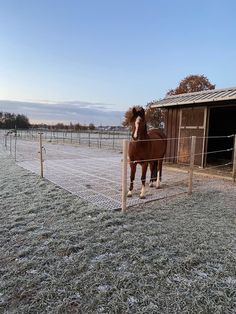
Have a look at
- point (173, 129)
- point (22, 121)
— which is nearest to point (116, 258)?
point (173, 129)

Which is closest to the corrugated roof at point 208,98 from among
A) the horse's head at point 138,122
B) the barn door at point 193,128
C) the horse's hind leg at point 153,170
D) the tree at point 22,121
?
the barn door at point 193,128

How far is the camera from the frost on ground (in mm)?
1635

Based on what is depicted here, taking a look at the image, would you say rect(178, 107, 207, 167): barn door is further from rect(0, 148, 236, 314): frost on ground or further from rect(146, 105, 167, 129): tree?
rect(146, 105, 167, 129): tree

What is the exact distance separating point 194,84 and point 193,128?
18440 millimetres

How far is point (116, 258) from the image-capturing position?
2.20m

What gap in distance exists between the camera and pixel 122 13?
10.1 meters

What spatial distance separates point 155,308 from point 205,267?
72 cm

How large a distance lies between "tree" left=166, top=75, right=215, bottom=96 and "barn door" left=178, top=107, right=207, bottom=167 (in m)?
17.4

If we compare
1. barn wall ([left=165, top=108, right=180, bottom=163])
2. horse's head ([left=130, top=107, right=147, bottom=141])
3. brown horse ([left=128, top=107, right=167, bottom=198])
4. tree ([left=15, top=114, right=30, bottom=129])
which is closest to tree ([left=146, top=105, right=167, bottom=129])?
barn wall ([left=165, top=108, right=180, bottom=163])

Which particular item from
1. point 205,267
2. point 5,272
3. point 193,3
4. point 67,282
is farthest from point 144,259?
point 193,3

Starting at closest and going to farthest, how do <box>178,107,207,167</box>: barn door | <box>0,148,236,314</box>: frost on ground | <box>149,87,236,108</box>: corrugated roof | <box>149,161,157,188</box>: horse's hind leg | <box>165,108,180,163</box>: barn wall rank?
<box>0,148,236,314</box>: frost on ground, <box>149,161,157,188</box>: horse's hind leg, <box>149,87,236,108</box>: corrugated roof, <box>178,107,207,167</box>: barn door, <box>165,108,180,163</box>: barn wall

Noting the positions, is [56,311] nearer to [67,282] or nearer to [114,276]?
[67,282]

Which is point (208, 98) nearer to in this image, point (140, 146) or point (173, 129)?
point (173, 129)

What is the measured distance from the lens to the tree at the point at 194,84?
78.5 feet
